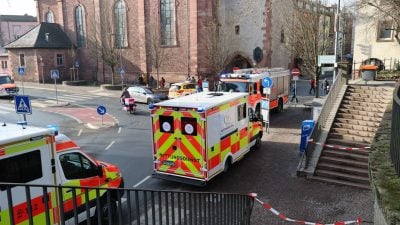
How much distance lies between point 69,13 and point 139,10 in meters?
11.5

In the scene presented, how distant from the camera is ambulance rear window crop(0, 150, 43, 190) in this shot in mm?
6578

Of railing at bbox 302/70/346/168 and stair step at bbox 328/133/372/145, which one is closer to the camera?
railing at bbox 302/70/346/168

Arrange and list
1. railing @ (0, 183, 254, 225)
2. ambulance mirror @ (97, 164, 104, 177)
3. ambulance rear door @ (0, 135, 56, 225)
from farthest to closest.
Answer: ambulance mirror @ (97, 164, 104, 177) < ambulance rear door @ (0, 135, 56, 225) < railing @ (0, 183, 254, 225)

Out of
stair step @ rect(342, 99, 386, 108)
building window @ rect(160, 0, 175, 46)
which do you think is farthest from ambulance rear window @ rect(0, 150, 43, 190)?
building window @ rect(160, 0, 175, 46)

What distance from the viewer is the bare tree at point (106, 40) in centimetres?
4262

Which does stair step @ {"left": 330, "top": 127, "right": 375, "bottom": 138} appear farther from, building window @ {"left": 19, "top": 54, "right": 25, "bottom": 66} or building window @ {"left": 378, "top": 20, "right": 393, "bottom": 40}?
building window @ {"left": 19, "top": 54, "right": 25, "bottom": 66}

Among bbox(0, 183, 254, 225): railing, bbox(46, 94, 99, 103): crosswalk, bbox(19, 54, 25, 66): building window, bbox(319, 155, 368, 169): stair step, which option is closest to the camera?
bbox(0, 183, 254, 225): railing

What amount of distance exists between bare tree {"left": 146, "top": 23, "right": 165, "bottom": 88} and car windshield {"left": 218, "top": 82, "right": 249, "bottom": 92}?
67.9 ft

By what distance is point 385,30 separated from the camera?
28828 mm

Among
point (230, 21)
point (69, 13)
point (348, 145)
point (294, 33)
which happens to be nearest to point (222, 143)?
point (348, 145)

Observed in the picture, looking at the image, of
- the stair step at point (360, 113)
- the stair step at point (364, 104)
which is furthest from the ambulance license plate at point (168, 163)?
the stair step at point (364, 104)

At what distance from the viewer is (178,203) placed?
4.66m

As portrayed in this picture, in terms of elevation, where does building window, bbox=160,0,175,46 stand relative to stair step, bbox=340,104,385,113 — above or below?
above

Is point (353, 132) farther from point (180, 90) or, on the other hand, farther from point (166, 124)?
point (180, 90)
